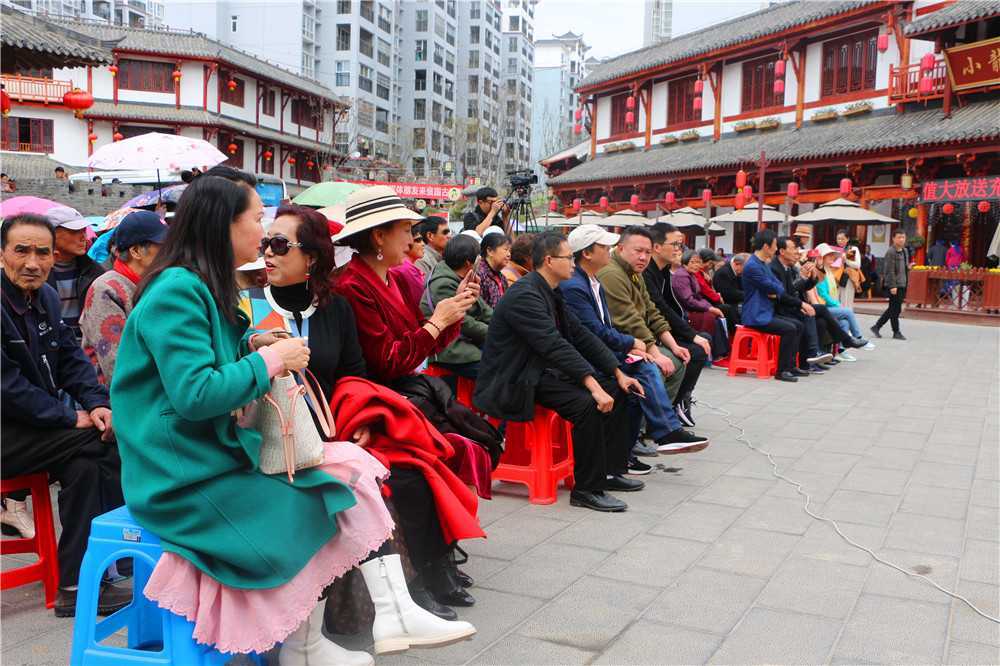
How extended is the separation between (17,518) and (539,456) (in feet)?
8.74

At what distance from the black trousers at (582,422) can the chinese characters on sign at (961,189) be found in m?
16.2

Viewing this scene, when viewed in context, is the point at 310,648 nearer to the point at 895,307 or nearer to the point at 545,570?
the point at 545,570

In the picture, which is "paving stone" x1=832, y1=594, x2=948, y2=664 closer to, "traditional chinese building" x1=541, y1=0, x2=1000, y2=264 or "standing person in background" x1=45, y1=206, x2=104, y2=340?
"standing person in background" x1=45, y1=206, x2=104, y2=340

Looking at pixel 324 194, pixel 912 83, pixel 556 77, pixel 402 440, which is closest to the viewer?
pixel 402 440

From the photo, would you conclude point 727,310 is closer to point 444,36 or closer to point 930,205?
point 930,205

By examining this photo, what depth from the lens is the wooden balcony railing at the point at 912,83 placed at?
19.4 meters

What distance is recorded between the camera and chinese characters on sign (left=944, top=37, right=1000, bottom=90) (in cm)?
1802

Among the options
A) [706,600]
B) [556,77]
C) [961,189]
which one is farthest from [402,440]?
[556,77]

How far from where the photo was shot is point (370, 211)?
11.4 ft

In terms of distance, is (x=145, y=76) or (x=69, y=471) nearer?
(x=69, y=471)

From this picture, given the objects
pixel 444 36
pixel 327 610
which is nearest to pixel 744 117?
pixel 327 610

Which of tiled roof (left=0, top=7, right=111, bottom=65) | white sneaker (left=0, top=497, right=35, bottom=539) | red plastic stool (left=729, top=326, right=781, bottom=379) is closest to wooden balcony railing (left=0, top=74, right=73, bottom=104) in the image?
tiled roof (left=0, top=7, right=111, bottom=65)

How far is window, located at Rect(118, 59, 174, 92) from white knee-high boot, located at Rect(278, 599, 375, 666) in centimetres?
3563

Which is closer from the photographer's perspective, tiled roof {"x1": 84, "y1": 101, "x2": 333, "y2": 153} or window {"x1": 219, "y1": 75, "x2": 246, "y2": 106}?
tiled roof {"x1": 84, "y1": 101, "x2": 333, "y2": 153}
